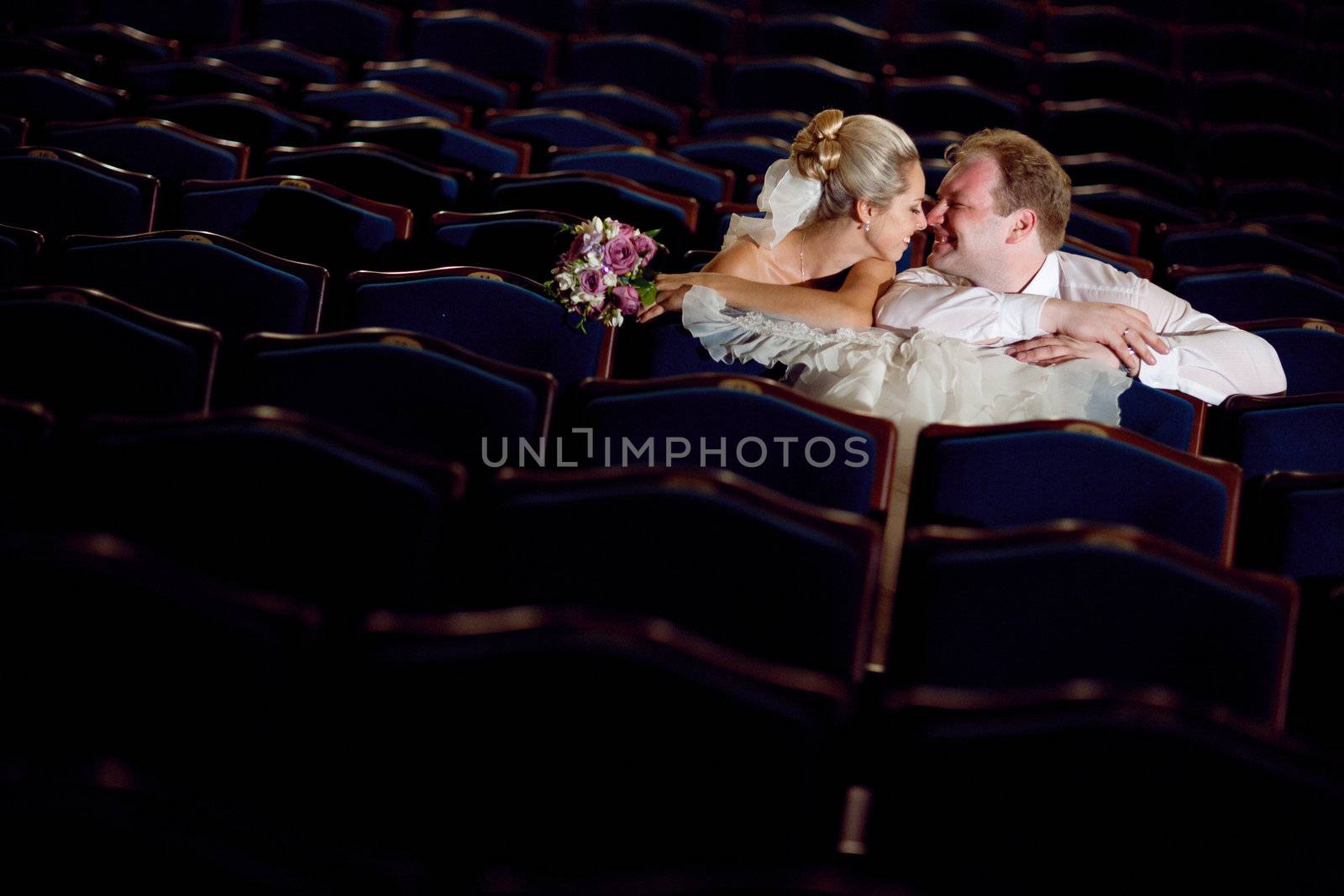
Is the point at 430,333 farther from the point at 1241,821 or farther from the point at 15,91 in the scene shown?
the point at 15,91

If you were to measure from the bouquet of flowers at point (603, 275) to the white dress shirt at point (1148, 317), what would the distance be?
18.2 inches

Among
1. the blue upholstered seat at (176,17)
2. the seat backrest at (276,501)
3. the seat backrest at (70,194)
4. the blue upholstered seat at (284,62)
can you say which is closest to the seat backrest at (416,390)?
the seat backrest at (276,501)

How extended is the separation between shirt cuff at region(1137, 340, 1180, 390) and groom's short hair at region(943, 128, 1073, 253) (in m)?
0.31

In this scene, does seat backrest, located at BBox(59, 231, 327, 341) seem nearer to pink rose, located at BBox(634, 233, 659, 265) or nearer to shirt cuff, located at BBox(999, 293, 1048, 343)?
pink rose, located at BBox(634, 233, 659, 265)

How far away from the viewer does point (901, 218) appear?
2.08 m

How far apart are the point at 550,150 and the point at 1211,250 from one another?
1.66 metres

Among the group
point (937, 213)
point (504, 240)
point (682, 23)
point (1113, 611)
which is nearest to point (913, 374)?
point (937, 213)

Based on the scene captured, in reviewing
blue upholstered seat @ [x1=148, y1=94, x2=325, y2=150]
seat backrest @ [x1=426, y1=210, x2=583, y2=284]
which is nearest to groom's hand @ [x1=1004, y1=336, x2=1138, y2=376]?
seat backrest @ [x1=426, y1=210, x2=583, y2=284]

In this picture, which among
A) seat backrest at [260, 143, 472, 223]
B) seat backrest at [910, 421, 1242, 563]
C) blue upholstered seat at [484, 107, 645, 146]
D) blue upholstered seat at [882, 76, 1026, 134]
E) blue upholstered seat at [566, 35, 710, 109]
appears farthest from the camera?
blue upholstered seat at [566, 35, 710, 109]

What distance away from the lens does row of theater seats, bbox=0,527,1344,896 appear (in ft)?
2.75

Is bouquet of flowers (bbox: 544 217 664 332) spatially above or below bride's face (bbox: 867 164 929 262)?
below

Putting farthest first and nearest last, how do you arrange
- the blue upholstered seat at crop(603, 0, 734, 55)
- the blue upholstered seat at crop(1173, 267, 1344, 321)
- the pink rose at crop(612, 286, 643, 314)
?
the blue upholstered seat at crop(603, 0, 734, 55), the blue upholstered seat at crop(1173, 267, 1344, 321), the pink rose at crop(612, 286, 643, 314)

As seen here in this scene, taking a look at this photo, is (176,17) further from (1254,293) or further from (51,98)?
(1254,293)

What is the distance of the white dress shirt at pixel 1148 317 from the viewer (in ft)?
6.10
